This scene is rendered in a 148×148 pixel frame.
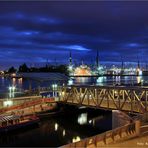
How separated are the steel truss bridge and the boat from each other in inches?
435

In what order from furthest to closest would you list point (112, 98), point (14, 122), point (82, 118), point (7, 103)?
point (82, 118), point (7, 103), point (112, 98), point (14, 122)

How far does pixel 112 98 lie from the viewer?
4516cm

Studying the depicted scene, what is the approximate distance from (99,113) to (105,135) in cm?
3922

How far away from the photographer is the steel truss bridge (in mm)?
42188

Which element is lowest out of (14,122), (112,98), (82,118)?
(82,118)

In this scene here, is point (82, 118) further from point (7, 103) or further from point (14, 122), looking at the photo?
point (14, 122)

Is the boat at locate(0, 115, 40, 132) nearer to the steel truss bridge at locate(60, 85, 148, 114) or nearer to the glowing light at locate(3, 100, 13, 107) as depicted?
the glowing light at locate(3, 100, 13, 107)

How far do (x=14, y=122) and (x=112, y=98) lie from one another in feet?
56.8

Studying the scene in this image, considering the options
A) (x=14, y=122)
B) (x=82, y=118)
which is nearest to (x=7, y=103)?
(x=14, y=122)

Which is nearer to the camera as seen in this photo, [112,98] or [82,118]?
[112,98]

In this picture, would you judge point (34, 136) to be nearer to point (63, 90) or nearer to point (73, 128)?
point (73, 128)

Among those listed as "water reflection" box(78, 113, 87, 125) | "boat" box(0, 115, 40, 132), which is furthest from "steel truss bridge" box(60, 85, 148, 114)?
"boat" box(0, 115, 40, 132)

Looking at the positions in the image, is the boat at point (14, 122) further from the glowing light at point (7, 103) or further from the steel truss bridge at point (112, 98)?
the steel truss bridge at point (112, 98)

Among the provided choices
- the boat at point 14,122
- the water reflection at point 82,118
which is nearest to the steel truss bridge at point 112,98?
the water reflection at point 82,118
